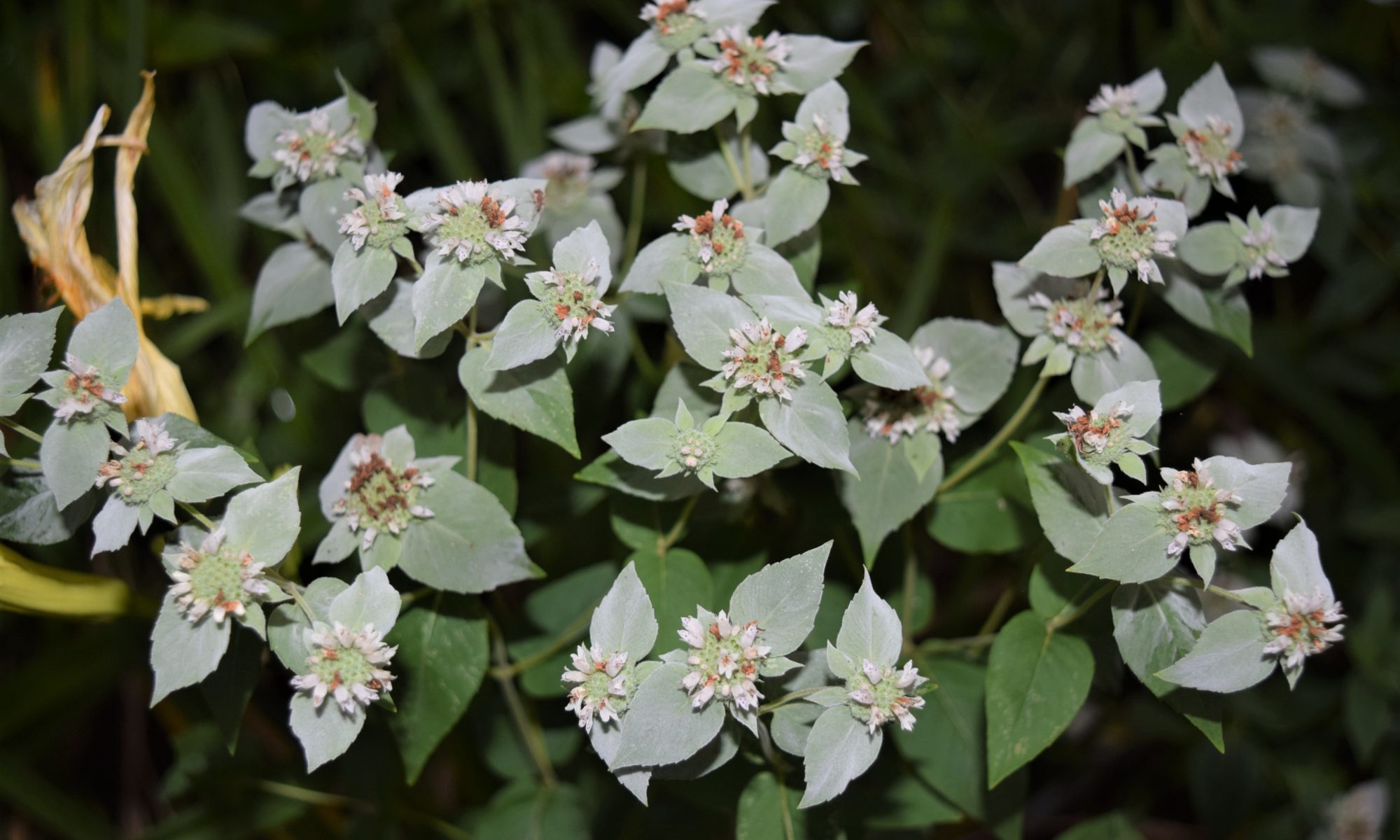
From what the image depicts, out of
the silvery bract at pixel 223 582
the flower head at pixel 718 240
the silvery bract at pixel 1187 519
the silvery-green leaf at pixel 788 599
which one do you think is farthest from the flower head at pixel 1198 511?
the silvery bract at pixel 223 582

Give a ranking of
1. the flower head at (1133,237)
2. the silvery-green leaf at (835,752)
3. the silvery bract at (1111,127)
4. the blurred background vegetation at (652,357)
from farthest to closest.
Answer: the blurred background vegetation at (652,357) < the silvery bract at (1111,127) < the flower head at (1133,237) < the silvery-green leaf at (835,752)

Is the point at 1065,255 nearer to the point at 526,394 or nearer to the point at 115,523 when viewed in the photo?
the point at 526,394

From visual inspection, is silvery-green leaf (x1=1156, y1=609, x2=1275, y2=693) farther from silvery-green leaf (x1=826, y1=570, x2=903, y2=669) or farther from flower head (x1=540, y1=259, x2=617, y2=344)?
flower head (x1=540, y1=259, x2=617, y2=344)

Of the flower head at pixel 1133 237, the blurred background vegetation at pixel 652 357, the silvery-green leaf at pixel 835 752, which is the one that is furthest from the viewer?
the blurred background vegetation at pixel 652 357

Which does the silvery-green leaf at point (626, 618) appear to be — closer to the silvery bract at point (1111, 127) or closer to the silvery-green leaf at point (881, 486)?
the silvery-green leaf at point (881, 486)

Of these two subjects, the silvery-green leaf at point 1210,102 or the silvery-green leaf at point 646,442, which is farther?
the silvery-green leaf at point 1210,102

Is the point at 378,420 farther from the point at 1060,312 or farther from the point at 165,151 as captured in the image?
the point at 165,151

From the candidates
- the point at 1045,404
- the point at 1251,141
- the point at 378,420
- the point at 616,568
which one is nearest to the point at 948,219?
the point at 1251,141

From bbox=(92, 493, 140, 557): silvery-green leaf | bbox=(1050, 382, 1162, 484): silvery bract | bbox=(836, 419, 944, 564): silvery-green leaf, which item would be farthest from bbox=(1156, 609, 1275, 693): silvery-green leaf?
bbox=(92, 493, 140, 557): silvery-green leaf

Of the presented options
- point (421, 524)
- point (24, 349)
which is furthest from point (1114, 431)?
point (24, 349)
